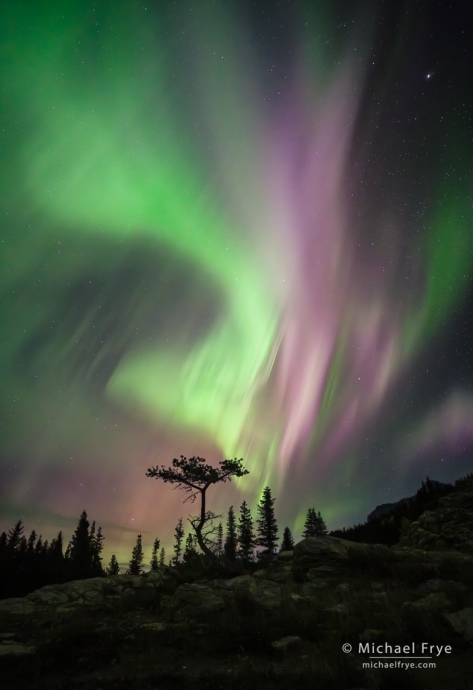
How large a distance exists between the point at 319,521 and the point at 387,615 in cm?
8046

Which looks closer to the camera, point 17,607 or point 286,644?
point 286,644

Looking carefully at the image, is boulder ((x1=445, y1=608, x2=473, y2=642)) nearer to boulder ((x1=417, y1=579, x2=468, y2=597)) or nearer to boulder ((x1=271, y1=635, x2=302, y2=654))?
boulder ((x1=417, y1=579, x2=468, y2=597))

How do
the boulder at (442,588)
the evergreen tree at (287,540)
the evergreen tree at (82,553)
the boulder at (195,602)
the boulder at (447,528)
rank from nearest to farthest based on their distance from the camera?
the boulder at (442,588)
the boulder at (195,602)
the boulder at (447,528)
the evergreen tree at (82,553)
the evergreen tree at (287,540)

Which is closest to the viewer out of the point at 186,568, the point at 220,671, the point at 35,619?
the point at 220,671

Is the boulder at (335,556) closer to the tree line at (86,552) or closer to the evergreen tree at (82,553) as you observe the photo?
the tree line at (86,552)

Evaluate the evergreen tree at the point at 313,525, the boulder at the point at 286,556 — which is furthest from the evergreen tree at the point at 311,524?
the boulder at the point at 286,556

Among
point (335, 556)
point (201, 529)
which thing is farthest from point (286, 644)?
point (201, 529)

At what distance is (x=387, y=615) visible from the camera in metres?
7.99

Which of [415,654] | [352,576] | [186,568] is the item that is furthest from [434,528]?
[415,654]

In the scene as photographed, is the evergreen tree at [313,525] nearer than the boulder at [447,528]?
No

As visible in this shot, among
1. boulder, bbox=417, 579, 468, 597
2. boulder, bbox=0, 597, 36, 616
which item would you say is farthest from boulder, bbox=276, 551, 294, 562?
boulder, bbox=0, 597, 36, 616

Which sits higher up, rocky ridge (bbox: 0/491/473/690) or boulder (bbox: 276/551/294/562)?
boulder (bbox: 276/551/294/562)

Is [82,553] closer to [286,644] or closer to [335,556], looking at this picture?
[335,556]

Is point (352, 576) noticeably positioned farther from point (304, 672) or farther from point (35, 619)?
point (35, 619)
